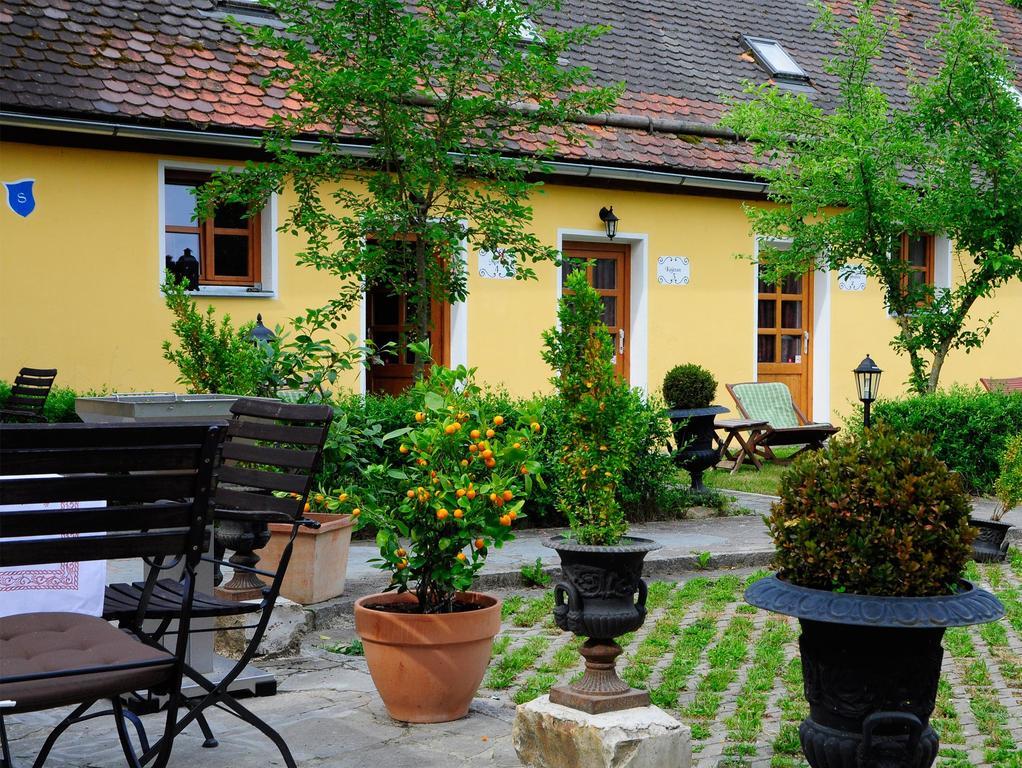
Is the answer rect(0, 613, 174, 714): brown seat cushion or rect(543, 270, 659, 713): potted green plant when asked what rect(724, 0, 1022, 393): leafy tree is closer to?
rect(543, 270, 659, 713): potted green plant

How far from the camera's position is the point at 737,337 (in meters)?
15.8

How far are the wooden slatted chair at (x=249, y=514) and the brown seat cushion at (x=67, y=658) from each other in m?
0.32

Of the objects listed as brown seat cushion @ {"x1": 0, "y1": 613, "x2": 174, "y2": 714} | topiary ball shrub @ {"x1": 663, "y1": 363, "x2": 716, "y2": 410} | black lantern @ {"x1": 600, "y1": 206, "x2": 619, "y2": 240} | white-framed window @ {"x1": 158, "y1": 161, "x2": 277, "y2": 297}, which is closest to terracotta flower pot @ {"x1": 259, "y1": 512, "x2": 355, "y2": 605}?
brown seat cushion @ {"x1": 0, "y1": 613, "x2": 174, "y2": 714}

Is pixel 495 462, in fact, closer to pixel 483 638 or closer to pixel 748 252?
pixel 483 638

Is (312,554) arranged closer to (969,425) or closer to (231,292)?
(231,292)

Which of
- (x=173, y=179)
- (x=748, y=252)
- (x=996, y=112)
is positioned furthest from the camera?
(x=748, y=252)

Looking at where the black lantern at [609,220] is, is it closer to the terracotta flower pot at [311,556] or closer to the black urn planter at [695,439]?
the black urn planter at [695,439]

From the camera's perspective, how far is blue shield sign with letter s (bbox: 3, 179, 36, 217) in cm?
1144

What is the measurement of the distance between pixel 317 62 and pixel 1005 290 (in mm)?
11433

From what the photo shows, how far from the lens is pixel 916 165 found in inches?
499

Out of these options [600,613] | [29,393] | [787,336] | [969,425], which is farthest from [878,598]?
[787,336]

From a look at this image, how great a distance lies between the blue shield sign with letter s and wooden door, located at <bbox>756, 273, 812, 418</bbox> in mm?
8840

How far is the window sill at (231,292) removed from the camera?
40.4 ft

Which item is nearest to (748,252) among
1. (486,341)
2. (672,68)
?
(672,68)
